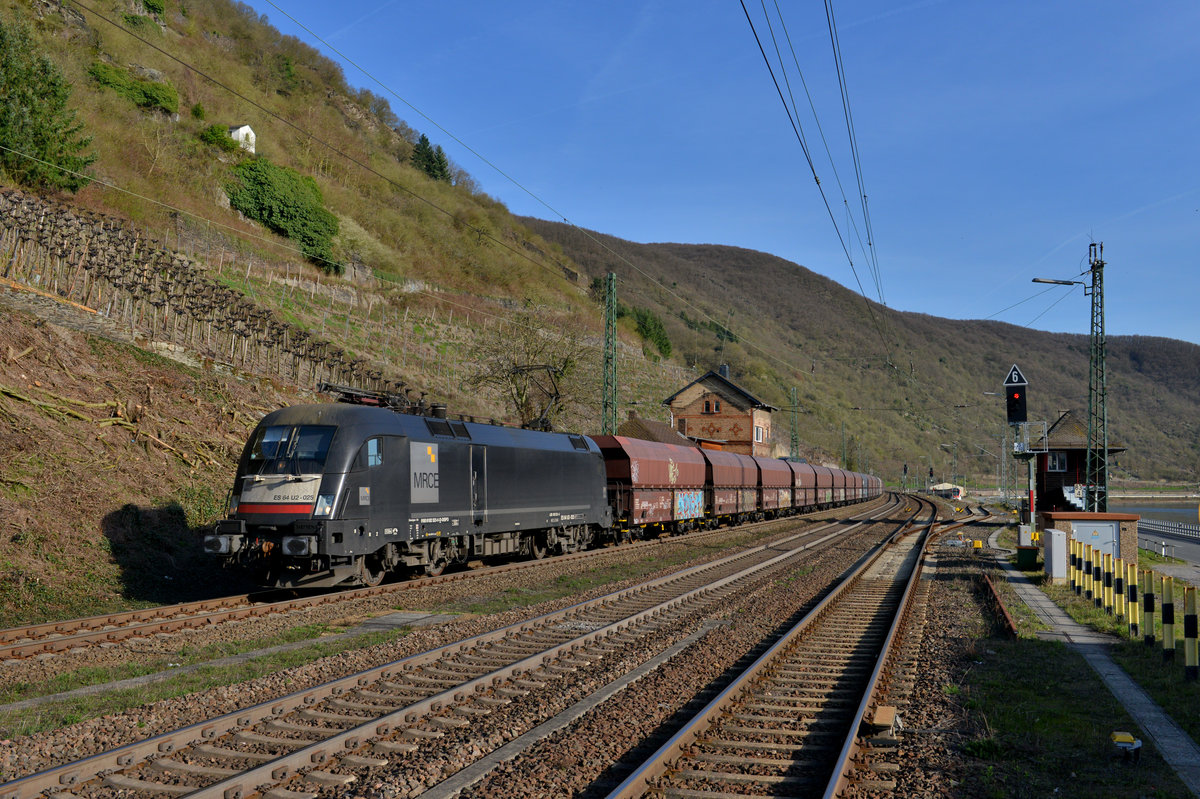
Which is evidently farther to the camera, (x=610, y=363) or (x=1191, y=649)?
(x=610, y=363)

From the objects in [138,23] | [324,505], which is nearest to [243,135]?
[138,23]

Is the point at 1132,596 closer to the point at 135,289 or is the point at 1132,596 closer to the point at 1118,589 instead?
the point at 1118,589

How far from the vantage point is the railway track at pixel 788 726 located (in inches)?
234

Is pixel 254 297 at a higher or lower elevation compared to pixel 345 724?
higher

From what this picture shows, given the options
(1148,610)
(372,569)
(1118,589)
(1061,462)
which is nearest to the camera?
(1148,610)

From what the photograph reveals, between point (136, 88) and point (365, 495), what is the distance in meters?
60.5

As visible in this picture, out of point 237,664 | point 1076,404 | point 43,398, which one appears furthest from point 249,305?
point 1076,404

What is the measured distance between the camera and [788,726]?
741 cm

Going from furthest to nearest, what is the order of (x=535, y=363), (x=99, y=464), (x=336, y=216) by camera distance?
(x=336, y=216)
(x=535, y=363)
(x=99, y=464)

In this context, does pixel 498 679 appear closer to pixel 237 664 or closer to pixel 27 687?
pixel 237 664

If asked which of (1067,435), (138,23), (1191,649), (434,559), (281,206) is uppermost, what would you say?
(138,23)

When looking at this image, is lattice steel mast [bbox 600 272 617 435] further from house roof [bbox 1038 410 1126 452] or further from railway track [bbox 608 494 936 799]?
house roof [bbox 1038 410 1126 452]

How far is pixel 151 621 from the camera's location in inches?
464

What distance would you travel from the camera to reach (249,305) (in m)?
33.2
